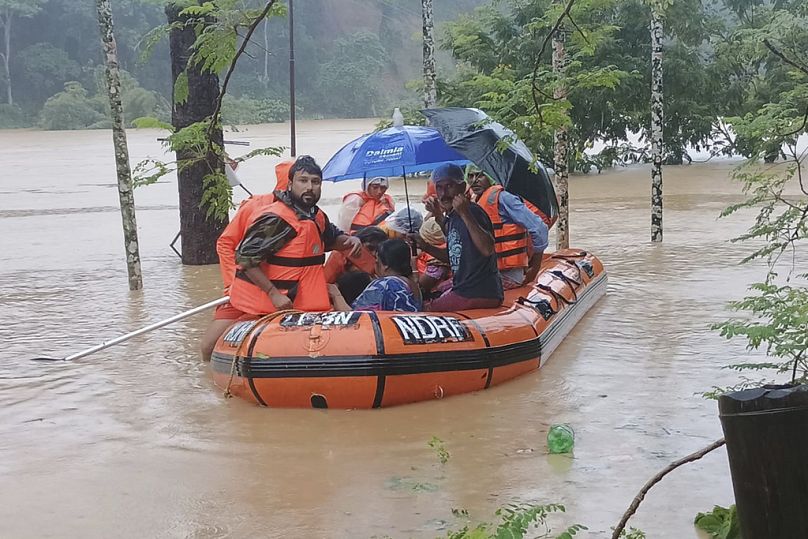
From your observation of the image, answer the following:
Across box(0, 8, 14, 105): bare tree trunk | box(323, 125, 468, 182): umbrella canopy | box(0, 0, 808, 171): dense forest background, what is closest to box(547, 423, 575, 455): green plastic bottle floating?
box(0, 0, 808, 171): dense forest background

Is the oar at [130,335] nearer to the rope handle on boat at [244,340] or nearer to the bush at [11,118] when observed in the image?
the rope handle on boat at [244,340]

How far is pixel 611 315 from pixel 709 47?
18003mm

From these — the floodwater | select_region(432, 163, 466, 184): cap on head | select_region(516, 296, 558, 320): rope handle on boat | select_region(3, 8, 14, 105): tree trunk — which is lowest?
the floodwater

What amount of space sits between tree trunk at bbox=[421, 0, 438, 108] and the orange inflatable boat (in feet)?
27.2

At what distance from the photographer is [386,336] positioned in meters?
6.00

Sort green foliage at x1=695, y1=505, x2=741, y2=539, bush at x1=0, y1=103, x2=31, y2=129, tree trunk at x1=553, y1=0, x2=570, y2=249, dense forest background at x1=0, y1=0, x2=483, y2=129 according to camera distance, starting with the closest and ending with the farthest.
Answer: green foliage at x1=695, y1=505, x2=741, y2=539 < tree trunk at x1=553, y1=0, x2=570, y2=249 < dense forest background at x1=0, y1=0, x2=483, y2=129 < bush at x1=0, y1=103, x2=31, y2=129

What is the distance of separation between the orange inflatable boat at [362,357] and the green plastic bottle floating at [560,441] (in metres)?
0.99

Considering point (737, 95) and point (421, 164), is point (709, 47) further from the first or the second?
point (421, 164)

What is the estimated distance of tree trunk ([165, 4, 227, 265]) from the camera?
38.4ft

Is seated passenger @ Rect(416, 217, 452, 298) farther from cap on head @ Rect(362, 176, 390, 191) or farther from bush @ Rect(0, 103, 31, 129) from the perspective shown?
bush @ Rect(0, 103, 31, 129)

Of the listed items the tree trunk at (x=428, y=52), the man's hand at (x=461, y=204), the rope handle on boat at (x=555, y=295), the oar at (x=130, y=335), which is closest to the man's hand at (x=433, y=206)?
the man's hand at (x=461, y=204)

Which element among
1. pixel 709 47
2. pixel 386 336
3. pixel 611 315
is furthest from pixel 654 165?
pixel 709 47

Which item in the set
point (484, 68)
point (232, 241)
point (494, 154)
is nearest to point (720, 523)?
point (232, 241)

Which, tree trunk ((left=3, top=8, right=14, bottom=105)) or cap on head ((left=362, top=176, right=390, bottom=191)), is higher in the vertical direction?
tree trunk ((left=3, top=8, right=14, bottom=105))
